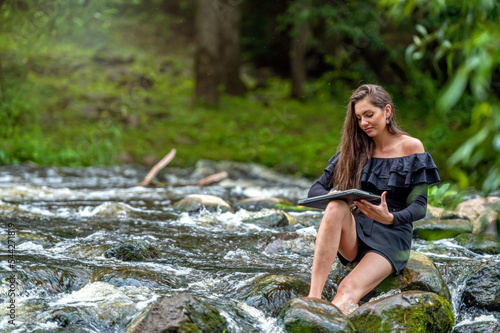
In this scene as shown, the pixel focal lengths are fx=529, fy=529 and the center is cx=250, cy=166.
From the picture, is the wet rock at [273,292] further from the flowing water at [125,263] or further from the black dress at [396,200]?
the black dress at [396,200]

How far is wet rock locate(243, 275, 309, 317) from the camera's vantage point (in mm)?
3395

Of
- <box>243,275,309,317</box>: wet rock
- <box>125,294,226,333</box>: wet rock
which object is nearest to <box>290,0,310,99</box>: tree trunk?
<box>243,275,309,317</box>: wet rock

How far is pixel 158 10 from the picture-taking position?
19.3 metres

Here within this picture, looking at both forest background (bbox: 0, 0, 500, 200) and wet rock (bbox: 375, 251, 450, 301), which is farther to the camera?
forest background (bbox: 0, 0, 500, 200)

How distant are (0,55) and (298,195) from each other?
816 centimetres

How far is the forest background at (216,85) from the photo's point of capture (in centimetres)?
1080

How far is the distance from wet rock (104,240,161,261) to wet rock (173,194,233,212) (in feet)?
6.26

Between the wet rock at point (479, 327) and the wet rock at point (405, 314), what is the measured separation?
0.17 metres

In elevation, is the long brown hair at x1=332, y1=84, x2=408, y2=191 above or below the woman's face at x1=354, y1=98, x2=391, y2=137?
below

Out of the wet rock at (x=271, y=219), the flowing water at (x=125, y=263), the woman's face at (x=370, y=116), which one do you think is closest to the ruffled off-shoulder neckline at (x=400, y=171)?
the woman's face at (x=370, y=116)

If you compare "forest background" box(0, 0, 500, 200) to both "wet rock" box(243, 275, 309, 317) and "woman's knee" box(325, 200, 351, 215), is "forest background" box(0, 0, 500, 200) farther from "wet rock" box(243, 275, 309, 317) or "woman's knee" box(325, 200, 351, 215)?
"wet rock" box(243, 275, 309, 317)

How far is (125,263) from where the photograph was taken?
399cm

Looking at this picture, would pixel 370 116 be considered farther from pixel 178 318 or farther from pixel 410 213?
pixel 178 318

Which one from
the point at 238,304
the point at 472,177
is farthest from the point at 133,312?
the point at 472,177
